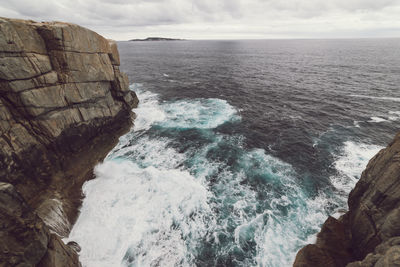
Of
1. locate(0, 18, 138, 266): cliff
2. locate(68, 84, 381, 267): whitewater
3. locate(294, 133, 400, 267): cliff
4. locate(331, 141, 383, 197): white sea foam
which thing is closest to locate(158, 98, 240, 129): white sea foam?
locate(68, 84, 381, 267): whitewater

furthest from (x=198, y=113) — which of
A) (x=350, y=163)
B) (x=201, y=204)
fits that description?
(x=350, y=163)

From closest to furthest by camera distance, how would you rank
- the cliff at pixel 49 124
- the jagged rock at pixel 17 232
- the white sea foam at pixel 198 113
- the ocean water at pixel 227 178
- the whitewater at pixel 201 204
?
1. the jagged rock at pixel 17 232
2. the cliff at pixel 49 124
3. the whitewater at pixel 201 204
4. the ocean water at pixel 227 178
5. the white sea foam at pixel 198 113

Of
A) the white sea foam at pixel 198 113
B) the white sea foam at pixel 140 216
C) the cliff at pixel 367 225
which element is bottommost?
the white sea foam at pixel 140 216

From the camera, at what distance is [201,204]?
1994 centimetres

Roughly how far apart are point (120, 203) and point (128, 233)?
3.98 meters

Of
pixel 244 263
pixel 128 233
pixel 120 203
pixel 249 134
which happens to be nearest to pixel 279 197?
pixel 244 263

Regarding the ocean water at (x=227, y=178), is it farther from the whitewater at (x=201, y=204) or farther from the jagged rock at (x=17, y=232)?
the jagged rock at (x=17, y=232)

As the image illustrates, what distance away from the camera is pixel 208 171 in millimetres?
24484

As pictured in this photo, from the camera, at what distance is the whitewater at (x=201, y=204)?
51.9 feet

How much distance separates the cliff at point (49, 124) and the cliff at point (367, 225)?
1991cm

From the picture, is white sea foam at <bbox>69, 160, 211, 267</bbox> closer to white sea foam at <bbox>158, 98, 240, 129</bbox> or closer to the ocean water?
the ocean water

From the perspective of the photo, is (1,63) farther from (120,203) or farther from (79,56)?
(120,203)

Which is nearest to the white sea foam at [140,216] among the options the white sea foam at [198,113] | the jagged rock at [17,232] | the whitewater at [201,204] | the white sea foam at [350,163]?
the whitewater at [201,204]

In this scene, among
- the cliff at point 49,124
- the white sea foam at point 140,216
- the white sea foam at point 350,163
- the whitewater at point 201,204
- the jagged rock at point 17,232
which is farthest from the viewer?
the white sea foam at point 350,163
